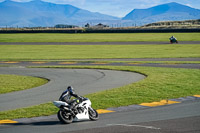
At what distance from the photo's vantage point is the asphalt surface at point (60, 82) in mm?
20294

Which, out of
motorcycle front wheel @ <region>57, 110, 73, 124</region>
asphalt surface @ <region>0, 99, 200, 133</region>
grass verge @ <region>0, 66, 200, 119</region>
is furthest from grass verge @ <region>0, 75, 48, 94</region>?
motorcycle front wheel @ <region>57, 110, 73, 124</region>

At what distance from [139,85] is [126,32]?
8526cm

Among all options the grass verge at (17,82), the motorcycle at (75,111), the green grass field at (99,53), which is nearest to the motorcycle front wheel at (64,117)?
the motorcycle at (75,111)

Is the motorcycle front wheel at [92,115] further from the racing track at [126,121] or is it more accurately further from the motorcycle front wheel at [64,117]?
the motorcycle front wheel at [64,117]

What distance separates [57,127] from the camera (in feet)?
46.6

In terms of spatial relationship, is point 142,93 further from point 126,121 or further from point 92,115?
point 92,115

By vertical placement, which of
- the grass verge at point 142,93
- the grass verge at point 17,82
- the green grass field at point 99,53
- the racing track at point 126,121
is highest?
the racing track at point 126,121

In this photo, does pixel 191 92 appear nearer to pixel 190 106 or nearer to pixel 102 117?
pixel 190 106

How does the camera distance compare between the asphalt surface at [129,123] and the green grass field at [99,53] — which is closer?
the asphalt surface at [129,123]

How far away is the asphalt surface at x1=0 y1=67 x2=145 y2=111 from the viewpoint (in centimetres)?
2029

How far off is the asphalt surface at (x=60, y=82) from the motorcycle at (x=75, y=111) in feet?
14.6

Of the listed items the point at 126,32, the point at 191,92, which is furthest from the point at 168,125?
the point at 126,32

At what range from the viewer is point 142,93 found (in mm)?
21766

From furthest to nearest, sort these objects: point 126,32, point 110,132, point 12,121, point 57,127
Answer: point 126,32 → point 12,121 → point 57,127 → point 110,132
